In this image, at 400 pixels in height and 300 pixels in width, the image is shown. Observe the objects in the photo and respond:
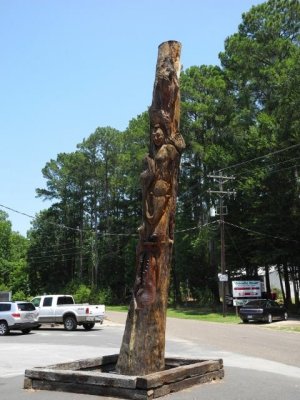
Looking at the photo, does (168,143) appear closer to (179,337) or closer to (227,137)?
(179,337)

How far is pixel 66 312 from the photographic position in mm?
29219

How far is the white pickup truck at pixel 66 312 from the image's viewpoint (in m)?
28.9

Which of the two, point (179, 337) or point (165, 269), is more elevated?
point (165, 269)

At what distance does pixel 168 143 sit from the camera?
1034 centimetres

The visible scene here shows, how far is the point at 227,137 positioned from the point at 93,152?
99.3 feet

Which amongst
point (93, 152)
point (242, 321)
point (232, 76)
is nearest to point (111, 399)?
point (242, 321)

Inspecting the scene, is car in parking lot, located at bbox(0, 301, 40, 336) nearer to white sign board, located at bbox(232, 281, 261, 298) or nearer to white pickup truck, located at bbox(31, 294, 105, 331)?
white pickup truck, located at bbox(31, 294, 105, 331)

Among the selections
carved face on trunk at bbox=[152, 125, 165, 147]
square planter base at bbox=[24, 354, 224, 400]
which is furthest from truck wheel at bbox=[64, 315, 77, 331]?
carved face on trunk at bbox=[152, 125, 165, 147]

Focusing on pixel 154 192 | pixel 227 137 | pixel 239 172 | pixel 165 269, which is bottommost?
pixel 165 269

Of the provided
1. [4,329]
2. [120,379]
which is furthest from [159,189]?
[4,329]

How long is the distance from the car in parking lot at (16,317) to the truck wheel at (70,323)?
1.93 m

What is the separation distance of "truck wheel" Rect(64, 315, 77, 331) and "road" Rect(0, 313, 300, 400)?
210 inches

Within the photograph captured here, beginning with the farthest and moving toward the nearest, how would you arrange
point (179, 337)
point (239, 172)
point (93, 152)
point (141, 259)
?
point (93, 152), point (239, 172), point (179, 337), point (141, 259)

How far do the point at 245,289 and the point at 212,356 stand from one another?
84.1 feet
